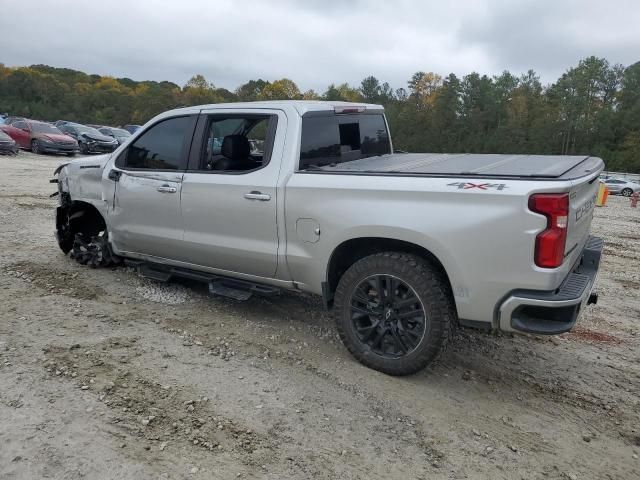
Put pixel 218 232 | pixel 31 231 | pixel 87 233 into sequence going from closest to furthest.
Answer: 1. pixel 218 232
2. pixel 87 233
3. pixel 31 231

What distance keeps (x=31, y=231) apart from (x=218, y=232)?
4830 mm

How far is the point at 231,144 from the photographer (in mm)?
4730

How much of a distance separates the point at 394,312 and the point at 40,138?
2518 cm

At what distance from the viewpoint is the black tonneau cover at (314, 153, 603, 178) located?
3410 millimetres

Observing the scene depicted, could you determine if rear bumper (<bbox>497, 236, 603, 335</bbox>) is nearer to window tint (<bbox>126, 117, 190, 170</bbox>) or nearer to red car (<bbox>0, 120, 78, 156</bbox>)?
window tint (<bbox>126, 117, 190, 170</bbox>)

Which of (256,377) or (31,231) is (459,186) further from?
(31,231)

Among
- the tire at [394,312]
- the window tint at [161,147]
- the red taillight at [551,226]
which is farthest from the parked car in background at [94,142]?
the red taillight at [551,226]

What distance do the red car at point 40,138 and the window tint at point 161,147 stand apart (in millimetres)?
21999

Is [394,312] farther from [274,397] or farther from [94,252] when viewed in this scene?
[94,252]

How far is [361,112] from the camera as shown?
5.12 m

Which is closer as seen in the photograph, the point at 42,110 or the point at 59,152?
the point at 59,152

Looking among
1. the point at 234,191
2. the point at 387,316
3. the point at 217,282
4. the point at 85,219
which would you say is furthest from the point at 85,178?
the point at 387,316

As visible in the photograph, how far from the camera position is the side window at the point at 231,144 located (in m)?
4.69

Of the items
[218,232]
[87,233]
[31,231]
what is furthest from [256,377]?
[31,231]
